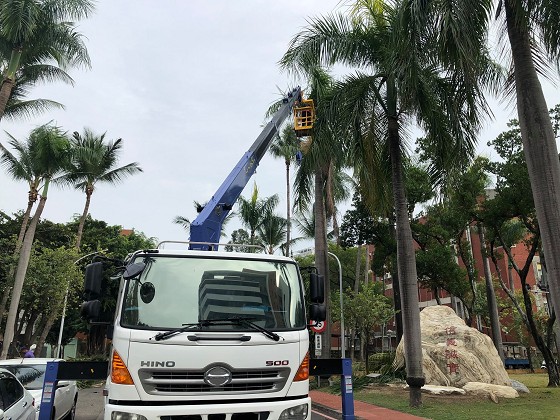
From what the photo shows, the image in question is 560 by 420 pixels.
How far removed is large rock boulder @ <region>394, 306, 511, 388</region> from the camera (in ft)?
58.5

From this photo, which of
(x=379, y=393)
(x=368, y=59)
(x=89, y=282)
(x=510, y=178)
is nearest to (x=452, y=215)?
(x=510, y=178)

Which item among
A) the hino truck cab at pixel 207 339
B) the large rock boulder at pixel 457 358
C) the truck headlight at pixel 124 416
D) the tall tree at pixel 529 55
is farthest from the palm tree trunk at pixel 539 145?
the large rock boulder at pixel 457 358

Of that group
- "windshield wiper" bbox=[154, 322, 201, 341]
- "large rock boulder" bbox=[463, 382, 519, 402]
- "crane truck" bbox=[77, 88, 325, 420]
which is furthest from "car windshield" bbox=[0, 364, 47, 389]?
"large rock boulder" bbox=[463, 382, 519, 402]

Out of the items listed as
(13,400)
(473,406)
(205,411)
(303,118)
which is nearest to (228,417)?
(205,411)

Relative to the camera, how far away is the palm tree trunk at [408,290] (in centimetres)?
1304

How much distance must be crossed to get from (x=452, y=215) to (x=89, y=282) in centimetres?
2346

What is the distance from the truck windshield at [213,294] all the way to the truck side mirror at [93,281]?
0.44 metres

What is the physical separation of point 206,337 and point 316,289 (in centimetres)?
185

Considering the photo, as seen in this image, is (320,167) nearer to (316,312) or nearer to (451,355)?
(451,355)

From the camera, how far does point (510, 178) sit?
20.5 m

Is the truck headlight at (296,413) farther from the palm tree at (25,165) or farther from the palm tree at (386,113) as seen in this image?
the palm tree at (25,165)

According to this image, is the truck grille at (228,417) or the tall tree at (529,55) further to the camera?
the tall tree at (529,55)

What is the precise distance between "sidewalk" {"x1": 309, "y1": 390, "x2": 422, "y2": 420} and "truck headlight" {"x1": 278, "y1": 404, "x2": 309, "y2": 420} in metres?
7.84

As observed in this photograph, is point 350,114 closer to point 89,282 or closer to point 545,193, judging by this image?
point 545,193
